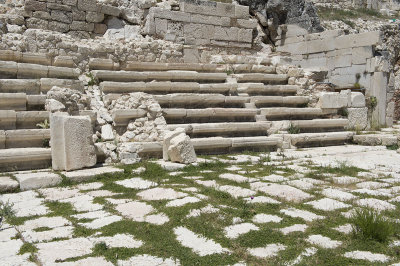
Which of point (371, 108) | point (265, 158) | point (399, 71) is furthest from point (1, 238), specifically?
point (399, 71)

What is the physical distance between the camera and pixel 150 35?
1164 cm

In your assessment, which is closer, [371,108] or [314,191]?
[314,191]

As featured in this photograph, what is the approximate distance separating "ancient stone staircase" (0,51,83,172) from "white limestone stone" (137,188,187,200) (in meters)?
2.09

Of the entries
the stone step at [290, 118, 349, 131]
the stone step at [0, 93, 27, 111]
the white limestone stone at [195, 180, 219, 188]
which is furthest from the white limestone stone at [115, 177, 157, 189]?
the stone step at [290, 118, 349, 131]

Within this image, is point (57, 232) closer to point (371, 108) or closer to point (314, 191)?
point (314, 191)

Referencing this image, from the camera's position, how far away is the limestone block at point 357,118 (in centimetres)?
1102

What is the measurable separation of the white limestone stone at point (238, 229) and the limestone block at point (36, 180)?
2.84 m

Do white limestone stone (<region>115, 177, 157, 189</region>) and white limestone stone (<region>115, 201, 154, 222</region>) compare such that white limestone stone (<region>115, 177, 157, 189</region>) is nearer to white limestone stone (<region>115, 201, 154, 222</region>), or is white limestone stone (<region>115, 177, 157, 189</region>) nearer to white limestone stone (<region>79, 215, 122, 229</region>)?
white limestone stone (<region>115, 201, 154, 222</region>)

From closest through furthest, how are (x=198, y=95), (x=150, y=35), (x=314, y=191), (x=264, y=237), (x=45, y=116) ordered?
(x=264, y=237)
(x=314, y=191)
(x=45, y=116)
(x=198, y=95)
(x=150, y=35)

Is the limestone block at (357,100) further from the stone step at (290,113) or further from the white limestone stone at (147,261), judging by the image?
the white limestone stone at (147,261)

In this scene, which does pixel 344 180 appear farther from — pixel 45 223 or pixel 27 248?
pixel 27 248

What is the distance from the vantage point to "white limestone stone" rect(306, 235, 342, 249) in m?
3.47

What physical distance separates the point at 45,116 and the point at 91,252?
4.23 meters

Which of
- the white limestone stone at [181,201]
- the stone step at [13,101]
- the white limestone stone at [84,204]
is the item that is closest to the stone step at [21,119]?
the stone step at [13,101]
